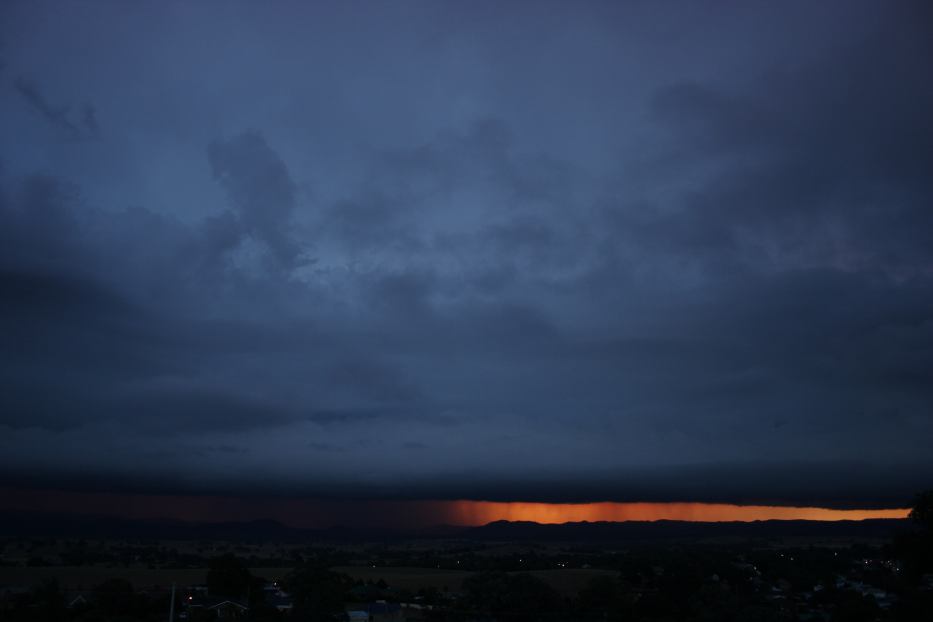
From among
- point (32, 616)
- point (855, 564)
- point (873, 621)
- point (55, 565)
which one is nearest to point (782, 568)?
point (855, 564)

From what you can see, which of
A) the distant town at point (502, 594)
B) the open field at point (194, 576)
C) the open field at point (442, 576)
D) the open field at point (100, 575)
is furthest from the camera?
the open field at point (442, 576)

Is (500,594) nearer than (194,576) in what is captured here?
Yes

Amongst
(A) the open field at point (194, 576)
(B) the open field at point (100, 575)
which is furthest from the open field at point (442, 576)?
(B) the open field at point (100, 575)

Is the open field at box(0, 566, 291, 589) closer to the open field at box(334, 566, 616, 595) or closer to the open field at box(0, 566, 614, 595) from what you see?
the open field at box(0, 566, 614, 595)

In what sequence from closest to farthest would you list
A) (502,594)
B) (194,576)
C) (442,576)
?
(502,594) → (194,576) → (442,576)

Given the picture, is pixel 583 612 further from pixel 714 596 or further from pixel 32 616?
pixel 32 616

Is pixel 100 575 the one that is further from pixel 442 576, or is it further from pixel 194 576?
pixel 442 576

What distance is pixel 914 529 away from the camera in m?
45.2

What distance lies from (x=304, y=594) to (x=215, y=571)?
17.6m

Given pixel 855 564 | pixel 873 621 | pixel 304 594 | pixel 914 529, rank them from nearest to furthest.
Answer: pixel 914 529
pixel 873 621
pixel 304 594
pixel 855 564

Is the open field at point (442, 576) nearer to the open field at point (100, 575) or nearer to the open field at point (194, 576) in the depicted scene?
the open field at point (194, 576)

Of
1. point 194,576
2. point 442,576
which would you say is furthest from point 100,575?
point 442,576

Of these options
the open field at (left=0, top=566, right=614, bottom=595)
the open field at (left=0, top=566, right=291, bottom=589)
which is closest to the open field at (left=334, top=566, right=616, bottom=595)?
the open field at (left=0, top=566, right=614, bottom=595)

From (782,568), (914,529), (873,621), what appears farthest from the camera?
(782,568)
